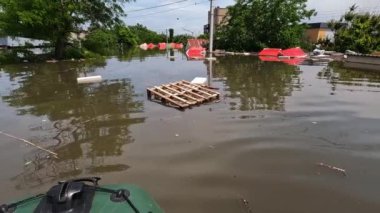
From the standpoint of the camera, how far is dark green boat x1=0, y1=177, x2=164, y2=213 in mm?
2283

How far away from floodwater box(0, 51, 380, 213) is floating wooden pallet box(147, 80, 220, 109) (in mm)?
349

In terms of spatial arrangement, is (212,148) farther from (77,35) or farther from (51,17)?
(77,35)

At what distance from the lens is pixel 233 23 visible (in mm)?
42719

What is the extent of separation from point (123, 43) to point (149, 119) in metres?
64.0

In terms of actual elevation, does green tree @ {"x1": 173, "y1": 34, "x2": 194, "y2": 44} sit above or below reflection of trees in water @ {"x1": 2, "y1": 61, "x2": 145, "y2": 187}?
above

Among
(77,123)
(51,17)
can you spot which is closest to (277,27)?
(51,17)

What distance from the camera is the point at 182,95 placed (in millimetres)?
11250

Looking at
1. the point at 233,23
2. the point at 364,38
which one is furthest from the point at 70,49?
the point at 364,38

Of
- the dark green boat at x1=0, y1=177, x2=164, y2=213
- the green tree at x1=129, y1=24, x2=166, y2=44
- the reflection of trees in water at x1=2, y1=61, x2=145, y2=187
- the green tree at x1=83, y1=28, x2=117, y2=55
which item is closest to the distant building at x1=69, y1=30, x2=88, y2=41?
the green tree at x1=83, y1=28, x2=117, y2=55

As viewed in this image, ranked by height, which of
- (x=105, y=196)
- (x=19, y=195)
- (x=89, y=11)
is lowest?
(x=19, y=195)

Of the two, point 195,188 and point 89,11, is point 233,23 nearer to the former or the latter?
point 89,11

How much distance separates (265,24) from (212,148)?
35.7 metres

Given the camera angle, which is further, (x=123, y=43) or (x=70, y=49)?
(x=123, y=43)

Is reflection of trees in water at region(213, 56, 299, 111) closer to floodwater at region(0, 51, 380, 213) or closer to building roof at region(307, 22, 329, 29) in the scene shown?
floodwater at region(0, 51, 380, 213)
